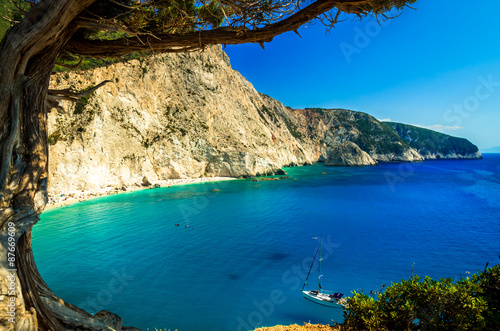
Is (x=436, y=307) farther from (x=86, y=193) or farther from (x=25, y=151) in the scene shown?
(x=86, y=193)

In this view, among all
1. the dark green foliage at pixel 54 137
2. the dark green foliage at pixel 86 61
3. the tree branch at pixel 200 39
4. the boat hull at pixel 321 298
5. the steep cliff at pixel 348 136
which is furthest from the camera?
the steep cliff at pixel 348 136

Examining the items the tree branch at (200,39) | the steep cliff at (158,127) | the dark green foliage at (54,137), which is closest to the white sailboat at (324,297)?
the tree branch at (200,39)

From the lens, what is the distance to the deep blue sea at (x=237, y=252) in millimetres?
13930

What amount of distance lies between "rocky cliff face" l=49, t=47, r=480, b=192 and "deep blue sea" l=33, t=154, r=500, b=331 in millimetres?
9361

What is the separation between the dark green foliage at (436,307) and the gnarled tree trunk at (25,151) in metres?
7.72

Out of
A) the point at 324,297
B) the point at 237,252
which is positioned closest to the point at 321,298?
Answer: the point at 324,297

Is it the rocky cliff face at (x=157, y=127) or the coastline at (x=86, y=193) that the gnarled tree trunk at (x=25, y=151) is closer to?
the rocky cliff face at (x=157, y=127)

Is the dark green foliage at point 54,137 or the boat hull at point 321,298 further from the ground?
the dark green foliage at point 54,137

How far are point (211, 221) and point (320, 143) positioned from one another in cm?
15673

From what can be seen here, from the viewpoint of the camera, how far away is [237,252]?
22078 millimetres

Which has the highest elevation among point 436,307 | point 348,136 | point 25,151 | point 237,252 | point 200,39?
point 348,136

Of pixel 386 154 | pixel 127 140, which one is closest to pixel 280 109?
pixel 386 154

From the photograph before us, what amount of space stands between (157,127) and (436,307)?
6221 cm

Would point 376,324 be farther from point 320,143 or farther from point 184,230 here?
point 320,143
